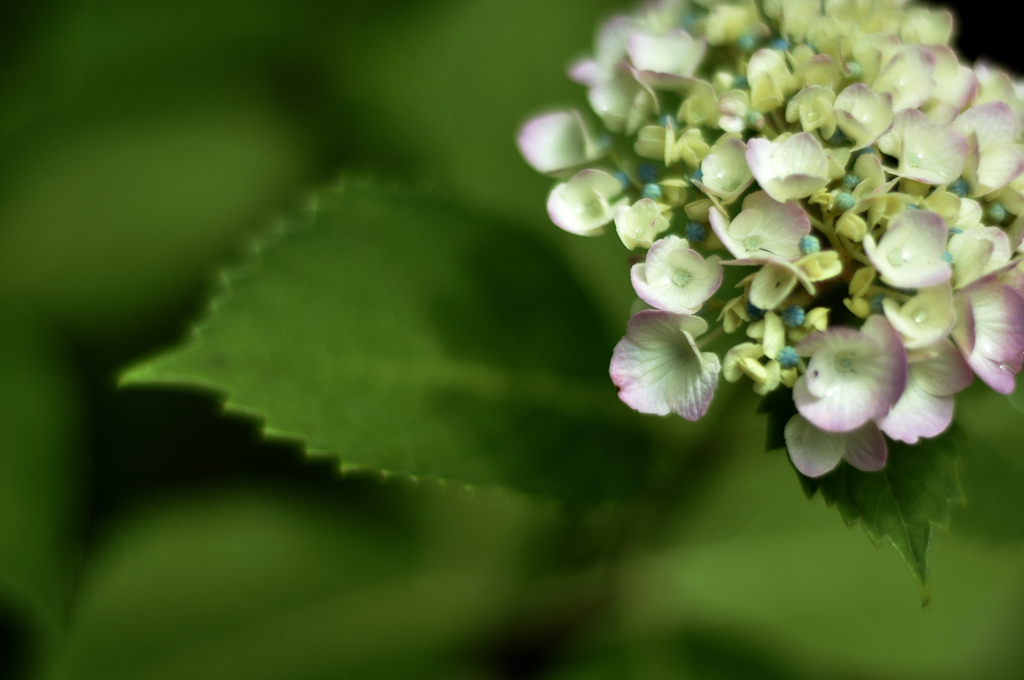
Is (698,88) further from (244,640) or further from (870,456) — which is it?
(244,640)

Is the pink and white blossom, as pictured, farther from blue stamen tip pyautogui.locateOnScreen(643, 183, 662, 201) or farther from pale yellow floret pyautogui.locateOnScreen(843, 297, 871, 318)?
blue stamen tip pyautogui.locateOnScreen(643, 183, 662, 201)

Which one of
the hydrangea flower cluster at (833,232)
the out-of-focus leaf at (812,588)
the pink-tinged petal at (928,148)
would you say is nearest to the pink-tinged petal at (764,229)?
the hydrangea flower cluster at (833,232)

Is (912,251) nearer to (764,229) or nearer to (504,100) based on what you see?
(764,229)

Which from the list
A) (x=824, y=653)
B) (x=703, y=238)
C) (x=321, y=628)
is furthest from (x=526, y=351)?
(x=824, y=653)

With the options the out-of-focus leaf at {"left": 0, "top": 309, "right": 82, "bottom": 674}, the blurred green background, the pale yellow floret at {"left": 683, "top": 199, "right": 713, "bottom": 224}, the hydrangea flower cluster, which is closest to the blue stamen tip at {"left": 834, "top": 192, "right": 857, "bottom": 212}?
the hydrangea flower cluster

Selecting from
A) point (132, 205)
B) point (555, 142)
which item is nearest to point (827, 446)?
point (555, 142)

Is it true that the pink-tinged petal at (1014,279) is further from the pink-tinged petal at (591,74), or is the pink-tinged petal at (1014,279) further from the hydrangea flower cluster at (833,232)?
the pink-tinged petal at (591,74)
